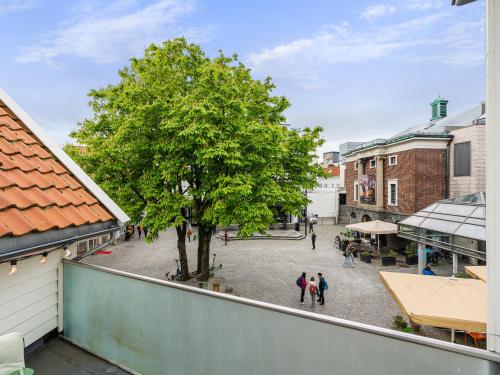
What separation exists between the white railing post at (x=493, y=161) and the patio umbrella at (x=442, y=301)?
593 cm

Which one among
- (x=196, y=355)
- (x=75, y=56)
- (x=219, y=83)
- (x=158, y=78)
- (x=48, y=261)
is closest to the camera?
(x=196, y=355)

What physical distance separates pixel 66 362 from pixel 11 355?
1.19 meters

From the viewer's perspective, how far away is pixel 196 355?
355cm

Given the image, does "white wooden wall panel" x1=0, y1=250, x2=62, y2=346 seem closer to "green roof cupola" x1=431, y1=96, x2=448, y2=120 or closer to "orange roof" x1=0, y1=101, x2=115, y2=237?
"orange roof" x1=0, y1=101, x2=115, y2=237

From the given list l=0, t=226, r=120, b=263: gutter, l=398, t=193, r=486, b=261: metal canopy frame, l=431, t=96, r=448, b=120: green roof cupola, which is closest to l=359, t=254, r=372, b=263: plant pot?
l=398, t=193, r=486, b=261: metal canopy frame

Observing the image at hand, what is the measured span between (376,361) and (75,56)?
42.7ft

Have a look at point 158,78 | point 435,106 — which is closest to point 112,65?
point 158,78

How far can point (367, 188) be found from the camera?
3316 centimetres

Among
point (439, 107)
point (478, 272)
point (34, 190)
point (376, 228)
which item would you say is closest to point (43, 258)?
point (34, 190)

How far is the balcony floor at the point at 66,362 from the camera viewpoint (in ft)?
12.9

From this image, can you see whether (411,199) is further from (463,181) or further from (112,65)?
(112,65)

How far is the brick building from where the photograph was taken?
2468 centimetres

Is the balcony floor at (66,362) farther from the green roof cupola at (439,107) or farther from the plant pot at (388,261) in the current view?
the green roof cupola at (439,107)

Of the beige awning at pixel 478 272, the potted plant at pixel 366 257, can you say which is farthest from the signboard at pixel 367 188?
the beige awning at pixel 478 272
